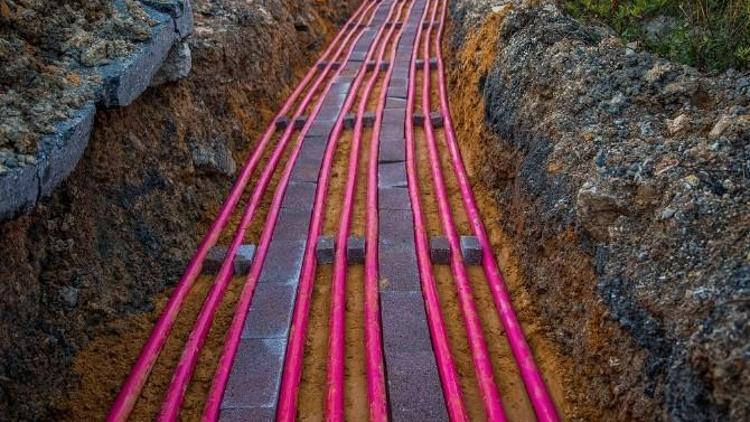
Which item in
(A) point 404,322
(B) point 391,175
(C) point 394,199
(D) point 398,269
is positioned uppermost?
(B) point 391,175

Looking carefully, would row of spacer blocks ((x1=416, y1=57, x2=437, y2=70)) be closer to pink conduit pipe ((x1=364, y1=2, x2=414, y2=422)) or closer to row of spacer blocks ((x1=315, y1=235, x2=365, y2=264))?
pink conduit pipe ((x1=364, y1=2, x2=414, y2=422))

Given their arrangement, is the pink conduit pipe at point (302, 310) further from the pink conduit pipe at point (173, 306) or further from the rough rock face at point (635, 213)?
the rough rock face at point (635, 213)

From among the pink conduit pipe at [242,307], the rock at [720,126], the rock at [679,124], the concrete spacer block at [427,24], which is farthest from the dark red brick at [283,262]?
the concrete spacer block at [427,24]

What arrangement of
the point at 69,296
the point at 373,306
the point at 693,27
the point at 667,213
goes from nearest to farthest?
the point at 667,213, the point at 69,296, the point at 373,306, the point at 693,27

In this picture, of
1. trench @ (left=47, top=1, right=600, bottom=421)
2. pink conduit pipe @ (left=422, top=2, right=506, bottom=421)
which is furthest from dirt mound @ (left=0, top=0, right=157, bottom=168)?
pink conduit pipe @ (left=422, top=2, right=506, bottom=421)

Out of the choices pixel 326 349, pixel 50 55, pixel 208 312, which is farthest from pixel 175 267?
pixel 50 55

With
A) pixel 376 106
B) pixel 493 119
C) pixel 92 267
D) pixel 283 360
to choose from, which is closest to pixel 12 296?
pixel 92 267

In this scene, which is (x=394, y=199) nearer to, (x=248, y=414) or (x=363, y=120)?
(x=363, y=120)
